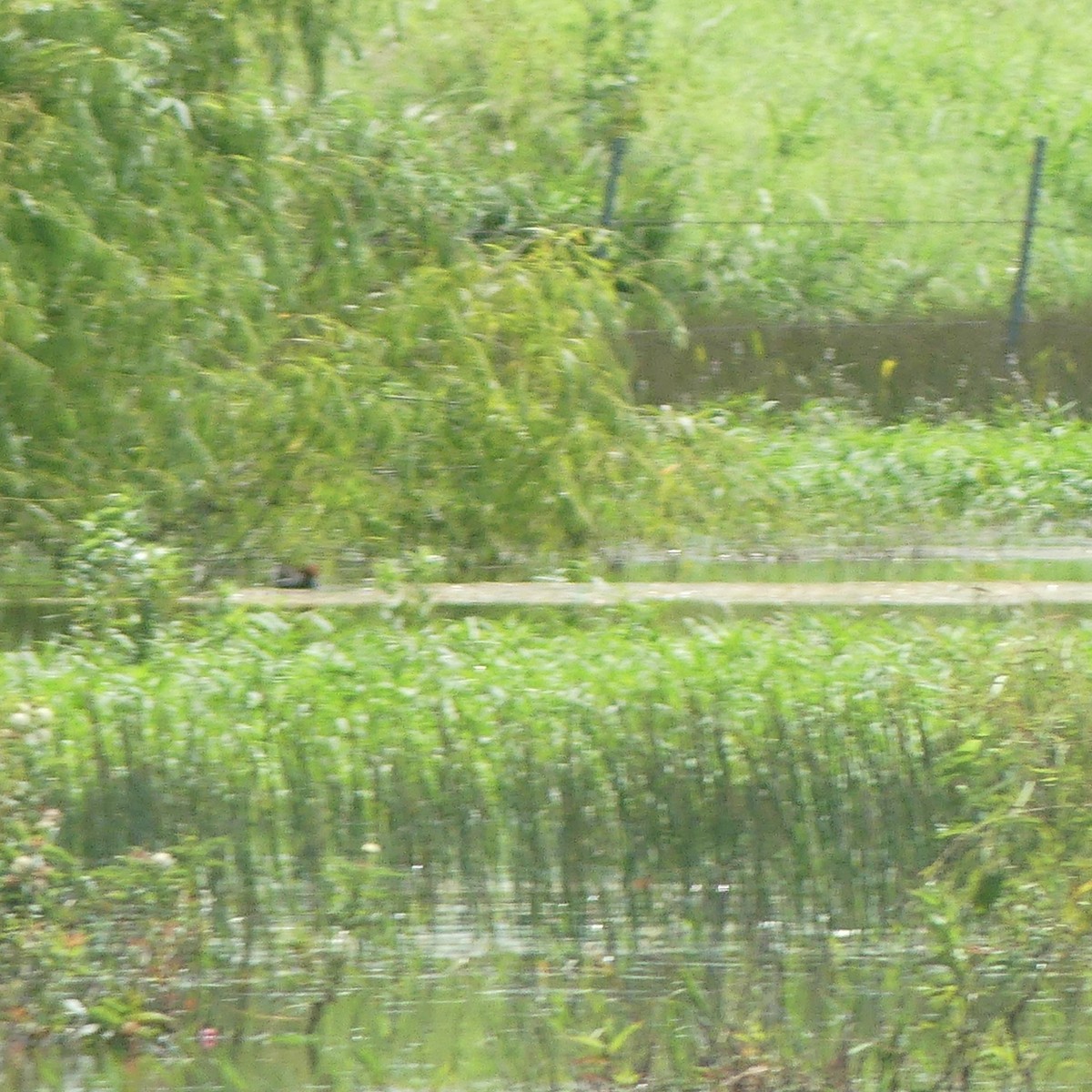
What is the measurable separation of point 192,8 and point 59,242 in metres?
1.18

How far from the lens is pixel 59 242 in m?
6.11

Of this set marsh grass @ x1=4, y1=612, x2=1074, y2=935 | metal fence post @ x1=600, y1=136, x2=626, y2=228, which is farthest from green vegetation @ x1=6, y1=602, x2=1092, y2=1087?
metal fence post @ x1=600, y1=136, x2=626, y2=228

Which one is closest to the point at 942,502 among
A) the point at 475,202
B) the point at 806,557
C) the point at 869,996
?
the point at 806,557

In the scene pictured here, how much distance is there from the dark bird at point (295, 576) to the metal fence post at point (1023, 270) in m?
5.15

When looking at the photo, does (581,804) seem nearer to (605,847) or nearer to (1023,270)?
(605,847)

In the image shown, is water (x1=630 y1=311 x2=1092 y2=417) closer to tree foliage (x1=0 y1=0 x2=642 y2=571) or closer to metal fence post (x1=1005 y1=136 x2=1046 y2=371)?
metal fence post (x1=1005 y1=136 x2=1046 y2=371)

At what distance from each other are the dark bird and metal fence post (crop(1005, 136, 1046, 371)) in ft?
16.9

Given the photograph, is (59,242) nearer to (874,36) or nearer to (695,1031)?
(695,1031)

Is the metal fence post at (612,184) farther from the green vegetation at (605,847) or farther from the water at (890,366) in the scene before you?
the green vegetation at (605,847)

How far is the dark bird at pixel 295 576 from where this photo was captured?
7707 millimetres

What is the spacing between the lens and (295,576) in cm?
778

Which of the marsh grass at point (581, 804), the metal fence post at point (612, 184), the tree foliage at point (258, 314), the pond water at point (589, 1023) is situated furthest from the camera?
the metal fence post at point (612, 184)

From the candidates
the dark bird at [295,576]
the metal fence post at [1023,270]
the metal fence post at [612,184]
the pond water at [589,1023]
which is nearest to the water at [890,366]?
the metal fence post at [1023,270]

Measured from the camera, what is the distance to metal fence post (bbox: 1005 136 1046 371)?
11.7 meters
